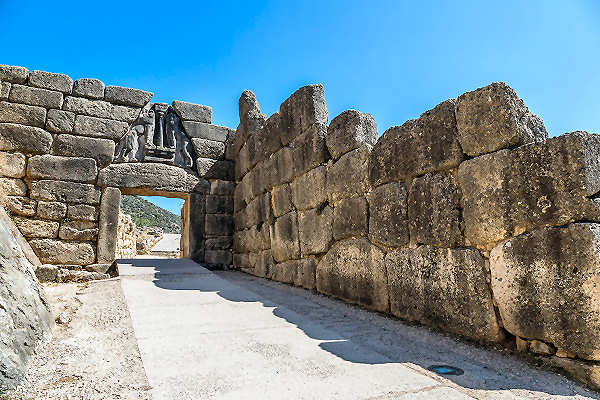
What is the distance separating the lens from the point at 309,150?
4.96 meters

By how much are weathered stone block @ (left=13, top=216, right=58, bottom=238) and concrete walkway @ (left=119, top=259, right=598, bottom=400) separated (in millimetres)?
2995

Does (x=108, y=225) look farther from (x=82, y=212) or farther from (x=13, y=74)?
(x=13, y=74)

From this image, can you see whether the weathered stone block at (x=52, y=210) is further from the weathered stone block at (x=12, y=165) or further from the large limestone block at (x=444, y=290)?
the large limestone block at (x=444, y=290)

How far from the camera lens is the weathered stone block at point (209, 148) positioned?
761cm

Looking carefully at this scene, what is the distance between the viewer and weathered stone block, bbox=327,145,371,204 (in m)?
3.97

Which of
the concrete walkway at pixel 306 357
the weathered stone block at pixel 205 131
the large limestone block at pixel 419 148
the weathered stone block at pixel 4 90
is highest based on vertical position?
the weathered stone block at pixel 4 90

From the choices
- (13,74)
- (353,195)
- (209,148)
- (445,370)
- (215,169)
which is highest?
(13,74)

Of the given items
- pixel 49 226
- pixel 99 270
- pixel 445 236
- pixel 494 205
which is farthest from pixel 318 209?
pixel 49 226

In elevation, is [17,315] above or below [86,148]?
below

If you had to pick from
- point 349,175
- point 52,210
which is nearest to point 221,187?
point 52,210

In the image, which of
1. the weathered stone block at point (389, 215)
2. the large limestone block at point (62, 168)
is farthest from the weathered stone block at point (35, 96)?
the weathered stone block at point (389, 215)

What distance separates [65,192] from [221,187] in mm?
2784

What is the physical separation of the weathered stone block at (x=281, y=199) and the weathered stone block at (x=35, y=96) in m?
4.13

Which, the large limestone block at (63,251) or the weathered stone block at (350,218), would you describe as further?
the large limestone block at (63,251)
